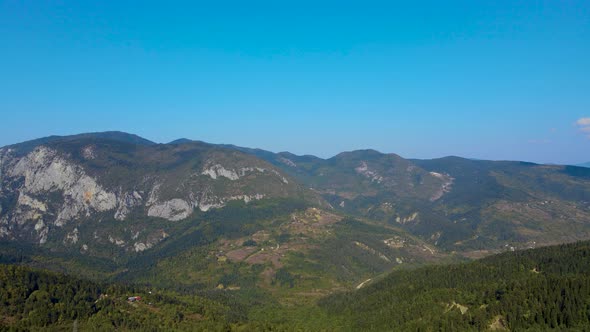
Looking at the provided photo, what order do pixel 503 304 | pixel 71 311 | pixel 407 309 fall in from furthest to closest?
pixel 407 309, pixel 71 311, pixel 503 304

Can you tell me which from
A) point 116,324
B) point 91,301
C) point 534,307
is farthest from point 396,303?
point 91,301

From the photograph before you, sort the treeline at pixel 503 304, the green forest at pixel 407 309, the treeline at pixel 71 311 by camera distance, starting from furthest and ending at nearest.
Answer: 1. the treeline at pixel 71 311
2. the green forest at pixel 407 309
3. the treeline at pixel 503 304

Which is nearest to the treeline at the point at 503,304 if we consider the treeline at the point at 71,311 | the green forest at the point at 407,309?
the green forest at the point at 407,309

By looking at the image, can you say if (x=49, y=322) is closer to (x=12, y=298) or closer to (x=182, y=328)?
(x=12, y=298)

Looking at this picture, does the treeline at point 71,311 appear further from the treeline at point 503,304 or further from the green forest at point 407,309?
the treeline at point 503,304

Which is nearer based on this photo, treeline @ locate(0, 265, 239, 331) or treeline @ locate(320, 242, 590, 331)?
treeline @ locate(320, 242, 590, 331)

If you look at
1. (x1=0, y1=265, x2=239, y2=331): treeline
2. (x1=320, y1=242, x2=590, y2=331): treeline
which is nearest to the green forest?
(x1=0, y1=265, x2=239, y2=331): treeline

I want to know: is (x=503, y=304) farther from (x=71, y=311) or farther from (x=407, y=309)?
(x=71, y=311)

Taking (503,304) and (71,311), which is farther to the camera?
(71,311)

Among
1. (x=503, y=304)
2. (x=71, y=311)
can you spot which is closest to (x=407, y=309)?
(x=503, y=304)

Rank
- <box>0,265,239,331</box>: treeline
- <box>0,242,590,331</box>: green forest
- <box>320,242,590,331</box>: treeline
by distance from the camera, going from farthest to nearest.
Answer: <box>0,265,239,331</box>: treeline < <box>0,242,590,331</box>: green forest < <box>320,242,590,331</box>: treeline

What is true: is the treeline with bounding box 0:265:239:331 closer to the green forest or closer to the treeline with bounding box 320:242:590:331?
the green forest
